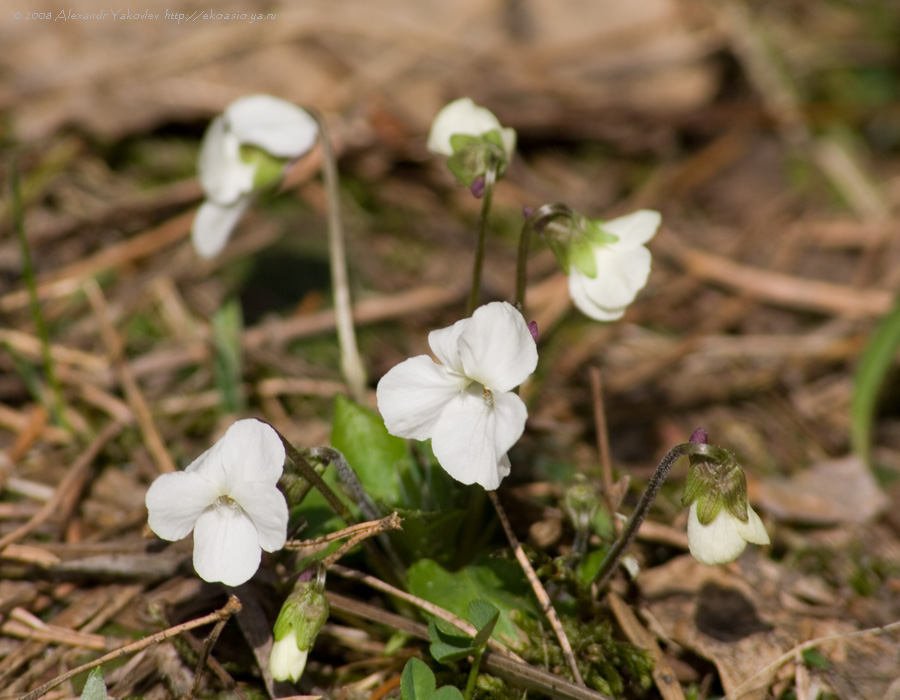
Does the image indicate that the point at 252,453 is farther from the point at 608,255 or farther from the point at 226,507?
the point at 608,255

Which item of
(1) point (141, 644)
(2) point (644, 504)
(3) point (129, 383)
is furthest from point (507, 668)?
(3) point (129, 383)

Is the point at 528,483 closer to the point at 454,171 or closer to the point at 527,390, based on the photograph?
the point at 527,390

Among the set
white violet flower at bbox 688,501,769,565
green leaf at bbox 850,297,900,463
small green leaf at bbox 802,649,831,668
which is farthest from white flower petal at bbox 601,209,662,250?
green leaf at bbox 850,297,900,463

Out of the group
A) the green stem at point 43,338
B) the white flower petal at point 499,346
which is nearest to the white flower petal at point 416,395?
the white flower petal at point 499,346

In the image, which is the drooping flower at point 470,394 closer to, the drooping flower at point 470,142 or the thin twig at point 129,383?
the drooping flower at point 470,142

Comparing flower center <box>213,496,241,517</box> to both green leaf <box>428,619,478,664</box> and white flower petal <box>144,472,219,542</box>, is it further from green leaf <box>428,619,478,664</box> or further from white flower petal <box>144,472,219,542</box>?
green leaf <box>428,619,478,664</box>
